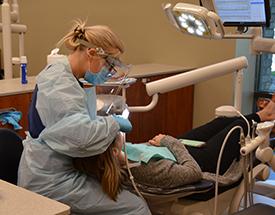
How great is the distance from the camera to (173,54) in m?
4.00

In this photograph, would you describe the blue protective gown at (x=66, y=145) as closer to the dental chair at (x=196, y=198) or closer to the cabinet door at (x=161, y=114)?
the dental chair at (x=196, y=198)

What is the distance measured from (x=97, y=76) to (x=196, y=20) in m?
0.50

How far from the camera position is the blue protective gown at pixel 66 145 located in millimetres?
1609

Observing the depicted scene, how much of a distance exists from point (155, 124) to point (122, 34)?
109 cm

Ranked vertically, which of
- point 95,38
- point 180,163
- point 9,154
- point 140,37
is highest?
point 95,38

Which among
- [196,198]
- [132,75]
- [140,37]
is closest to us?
[196,198]

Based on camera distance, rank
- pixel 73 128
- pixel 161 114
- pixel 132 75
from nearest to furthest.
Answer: pixel 73 128
pixel 132 75
pixel 161 114

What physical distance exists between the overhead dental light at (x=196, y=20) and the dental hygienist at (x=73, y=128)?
34 cm

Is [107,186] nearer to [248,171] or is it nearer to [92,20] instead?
[248,171]

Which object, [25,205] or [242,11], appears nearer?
[25,205]

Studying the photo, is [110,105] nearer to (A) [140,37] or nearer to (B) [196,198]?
(B) [196,198]

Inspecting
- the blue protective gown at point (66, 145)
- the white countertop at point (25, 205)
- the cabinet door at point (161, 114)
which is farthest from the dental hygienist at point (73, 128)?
the cabinet door at point (161, 114)

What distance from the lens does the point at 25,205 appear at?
1.26 meters

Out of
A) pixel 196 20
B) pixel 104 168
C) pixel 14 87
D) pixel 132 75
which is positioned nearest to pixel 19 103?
pixel 14 87
